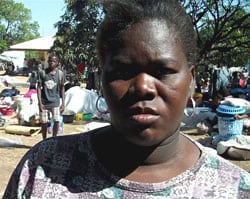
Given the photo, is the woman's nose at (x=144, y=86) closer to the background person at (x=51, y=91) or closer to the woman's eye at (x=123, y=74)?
the woman's eye at (x=123, y=74)

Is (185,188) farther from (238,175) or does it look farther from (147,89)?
(147,89)

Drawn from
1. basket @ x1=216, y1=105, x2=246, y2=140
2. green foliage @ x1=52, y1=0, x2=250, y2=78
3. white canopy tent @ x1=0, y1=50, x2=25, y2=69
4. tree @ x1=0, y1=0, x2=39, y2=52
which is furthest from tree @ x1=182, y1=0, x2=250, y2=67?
tree @ x1=0, y1=0, x2=39, y2=52

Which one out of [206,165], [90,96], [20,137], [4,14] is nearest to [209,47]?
[90,96]

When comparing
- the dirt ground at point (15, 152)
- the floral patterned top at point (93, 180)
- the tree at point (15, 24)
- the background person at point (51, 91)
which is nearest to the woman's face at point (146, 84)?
the floral patterned top at point (93, 180)

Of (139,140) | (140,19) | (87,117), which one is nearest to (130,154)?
(139,140)

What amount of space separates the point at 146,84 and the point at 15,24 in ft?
280

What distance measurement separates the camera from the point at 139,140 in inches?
47.7

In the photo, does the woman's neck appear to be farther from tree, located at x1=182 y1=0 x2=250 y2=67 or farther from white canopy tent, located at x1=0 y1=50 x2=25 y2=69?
white canopy tent, located at x1=0 y1=50 x2=25 y2=69

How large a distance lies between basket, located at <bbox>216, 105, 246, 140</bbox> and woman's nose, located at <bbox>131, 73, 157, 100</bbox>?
7.32m

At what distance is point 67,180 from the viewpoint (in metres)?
1.29

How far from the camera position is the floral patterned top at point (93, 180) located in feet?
4.14

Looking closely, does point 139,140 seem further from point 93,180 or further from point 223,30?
point 223,30

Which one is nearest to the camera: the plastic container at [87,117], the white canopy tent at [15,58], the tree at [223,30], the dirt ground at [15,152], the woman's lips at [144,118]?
the woman's lips at [144,118]

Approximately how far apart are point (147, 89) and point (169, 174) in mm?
264
